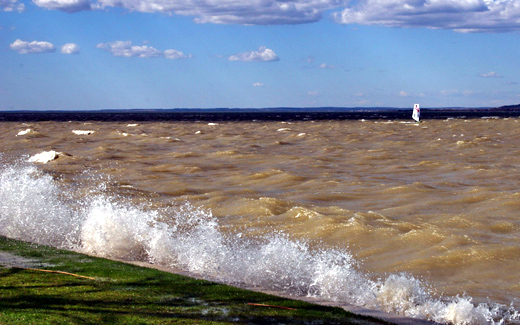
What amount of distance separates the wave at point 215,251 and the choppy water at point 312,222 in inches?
1.0

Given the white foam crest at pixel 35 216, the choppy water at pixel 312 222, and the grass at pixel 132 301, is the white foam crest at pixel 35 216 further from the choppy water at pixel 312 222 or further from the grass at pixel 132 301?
the grass at pixel 132 301

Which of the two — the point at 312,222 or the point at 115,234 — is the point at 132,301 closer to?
the point at 115,234

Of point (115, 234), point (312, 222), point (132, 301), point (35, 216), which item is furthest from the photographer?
point (312, 222)

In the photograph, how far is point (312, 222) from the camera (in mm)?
11961

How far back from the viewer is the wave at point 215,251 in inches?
293

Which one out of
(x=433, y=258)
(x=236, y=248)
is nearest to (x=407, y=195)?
(x=433, y=258)

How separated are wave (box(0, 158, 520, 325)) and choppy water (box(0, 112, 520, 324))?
3 centimetres

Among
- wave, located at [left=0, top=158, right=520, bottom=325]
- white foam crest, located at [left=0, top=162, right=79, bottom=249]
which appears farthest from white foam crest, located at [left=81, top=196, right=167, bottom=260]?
white foam crest, located at [left=0, top=162, right=79, bottom=249]

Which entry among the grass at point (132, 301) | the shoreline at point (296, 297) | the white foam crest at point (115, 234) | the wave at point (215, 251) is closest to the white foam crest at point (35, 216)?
the wave at point (215, 251)

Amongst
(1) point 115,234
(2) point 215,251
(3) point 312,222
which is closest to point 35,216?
(1) point 115,234

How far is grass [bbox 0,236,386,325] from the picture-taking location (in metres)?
5.70

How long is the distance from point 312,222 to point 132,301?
20.4ft

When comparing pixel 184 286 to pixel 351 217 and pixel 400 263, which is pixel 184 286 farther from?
pixel 351 217

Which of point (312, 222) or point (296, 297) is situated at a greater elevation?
point (312, 222)
